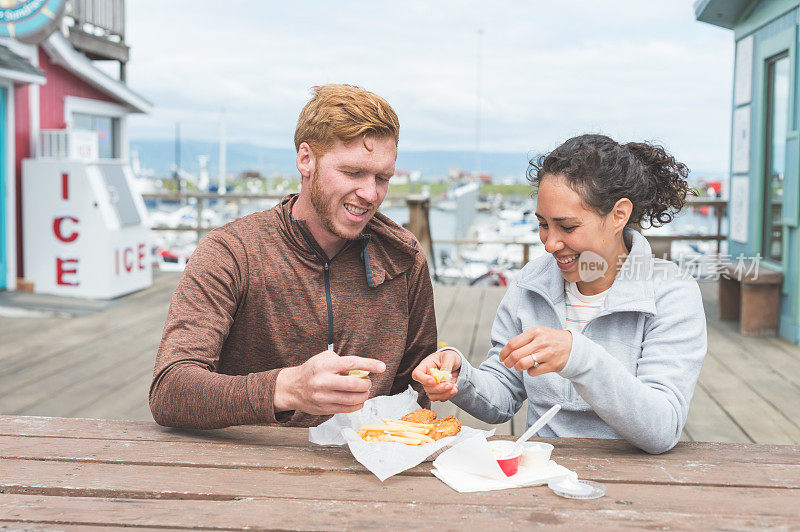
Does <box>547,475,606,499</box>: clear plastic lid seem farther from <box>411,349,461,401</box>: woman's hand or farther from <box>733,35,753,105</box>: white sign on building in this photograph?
<box>733,35,753,105</box>: white sign on building

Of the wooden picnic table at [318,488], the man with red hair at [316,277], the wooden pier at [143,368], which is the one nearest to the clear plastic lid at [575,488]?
the wooden picnic table at [318,488]

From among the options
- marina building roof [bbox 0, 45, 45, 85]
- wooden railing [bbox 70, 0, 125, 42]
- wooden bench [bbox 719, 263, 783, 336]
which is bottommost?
wooden bench [bbox 719, 263, 783, 336]

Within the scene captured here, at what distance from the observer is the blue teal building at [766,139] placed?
19.1ft

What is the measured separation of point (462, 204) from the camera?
37.1ft

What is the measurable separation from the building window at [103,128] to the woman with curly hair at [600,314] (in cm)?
782

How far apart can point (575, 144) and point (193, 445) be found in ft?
3.91

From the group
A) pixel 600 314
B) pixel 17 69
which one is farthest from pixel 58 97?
pixel 600 314

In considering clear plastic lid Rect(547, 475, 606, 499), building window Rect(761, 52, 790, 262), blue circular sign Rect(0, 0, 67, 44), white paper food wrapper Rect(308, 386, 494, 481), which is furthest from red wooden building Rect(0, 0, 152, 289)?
building window Rect(761, 52, 790, 262)

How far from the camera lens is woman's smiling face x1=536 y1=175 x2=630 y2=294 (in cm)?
189

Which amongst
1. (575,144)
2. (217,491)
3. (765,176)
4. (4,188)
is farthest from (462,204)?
(217,491)

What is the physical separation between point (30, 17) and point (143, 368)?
8.79 ft

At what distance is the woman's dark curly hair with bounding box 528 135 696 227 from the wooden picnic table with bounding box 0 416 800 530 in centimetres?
62

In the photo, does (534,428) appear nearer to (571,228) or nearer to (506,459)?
(506,459)

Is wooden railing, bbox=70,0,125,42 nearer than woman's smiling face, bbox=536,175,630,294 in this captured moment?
No
